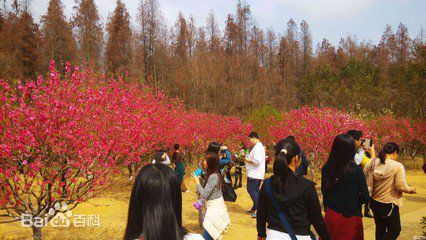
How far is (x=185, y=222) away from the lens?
26.1 ft

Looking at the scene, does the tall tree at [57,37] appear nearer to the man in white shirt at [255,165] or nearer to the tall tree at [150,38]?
the tall tree at [150,38]

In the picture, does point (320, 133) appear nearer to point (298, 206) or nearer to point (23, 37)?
point (298, 206)

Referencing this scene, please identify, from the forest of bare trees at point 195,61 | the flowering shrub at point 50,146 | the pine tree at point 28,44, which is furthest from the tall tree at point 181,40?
the flowering shrub at point 50,146

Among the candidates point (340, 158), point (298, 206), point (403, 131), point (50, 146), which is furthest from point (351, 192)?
point (403, 131)

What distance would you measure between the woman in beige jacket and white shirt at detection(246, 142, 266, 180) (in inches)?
107

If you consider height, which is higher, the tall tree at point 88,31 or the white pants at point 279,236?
the tall tree at point 88,31

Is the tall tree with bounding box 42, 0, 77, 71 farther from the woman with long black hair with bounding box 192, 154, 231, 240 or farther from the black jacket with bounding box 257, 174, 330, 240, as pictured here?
the black jacket with bounding box 257, 174, 330, 240

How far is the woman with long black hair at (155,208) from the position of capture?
5.57 ft

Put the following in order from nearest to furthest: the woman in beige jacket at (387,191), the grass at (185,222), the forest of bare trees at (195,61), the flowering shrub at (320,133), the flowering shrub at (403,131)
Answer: the woman in beige jacket at (387,191), the grass at (185,222), the flowering shrub at (320,133), the flowering shrub at (403,131), the forest of bare trees at (195,61)

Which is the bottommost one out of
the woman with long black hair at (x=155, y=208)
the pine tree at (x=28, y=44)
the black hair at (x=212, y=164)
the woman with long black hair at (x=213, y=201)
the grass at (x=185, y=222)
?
the grass at (x=185, y=222)

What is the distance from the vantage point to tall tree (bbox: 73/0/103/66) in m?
33.2

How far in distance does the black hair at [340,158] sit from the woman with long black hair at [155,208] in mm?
2318

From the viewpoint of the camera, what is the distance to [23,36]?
34094 millimetres

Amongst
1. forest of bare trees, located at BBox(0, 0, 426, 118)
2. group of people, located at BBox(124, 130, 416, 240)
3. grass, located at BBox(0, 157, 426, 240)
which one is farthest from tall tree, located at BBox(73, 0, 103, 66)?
group of people, located at BBox(124, 130, 416, 240)
